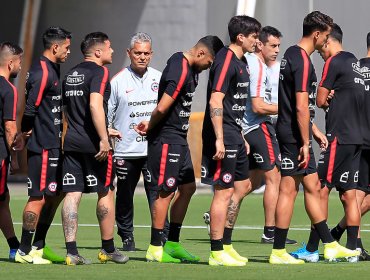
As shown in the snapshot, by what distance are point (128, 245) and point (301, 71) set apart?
329cm

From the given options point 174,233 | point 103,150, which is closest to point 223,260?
point 174,233

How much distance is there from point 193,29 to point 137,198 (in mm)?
4541

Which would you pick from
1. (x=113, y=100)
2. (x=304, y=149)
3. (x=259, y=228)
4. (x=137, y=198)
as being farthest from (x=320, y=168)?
(x=137, y=198)

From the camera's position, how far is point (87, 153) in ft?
37.6

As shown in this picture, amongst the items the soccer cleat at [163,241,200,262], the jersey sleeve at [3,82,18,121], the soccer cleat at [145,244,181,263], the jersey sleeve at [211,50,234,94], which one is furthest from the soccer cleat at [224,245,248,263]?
the jersey sleeve at [3,82,18,121]

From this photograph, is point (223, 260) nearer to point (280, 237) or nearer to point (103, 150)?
point (280, 237)

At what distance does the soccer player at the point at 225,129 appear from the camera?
11.2 meters

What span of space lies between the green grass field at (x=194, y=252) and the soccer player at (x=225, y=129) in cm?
37

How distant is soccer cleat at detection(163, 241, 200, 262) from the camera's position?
11844 mm

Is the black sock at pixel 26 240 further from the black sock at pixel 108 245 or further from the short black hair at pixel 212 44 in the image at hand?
the short black hair at pixel 212 44

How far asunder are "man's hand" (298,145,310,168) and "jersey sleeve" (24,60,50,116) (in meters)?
2.48

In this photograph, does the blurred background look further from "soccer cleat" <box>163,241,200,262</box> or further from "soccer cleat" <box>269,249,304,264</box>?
"soccer cleat" <box>269,249,304,264</box>

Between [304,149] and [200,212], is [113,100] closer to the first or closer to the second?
[304,149]

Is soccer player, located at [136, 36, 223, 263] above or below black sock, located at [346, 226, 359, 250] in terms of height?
above
